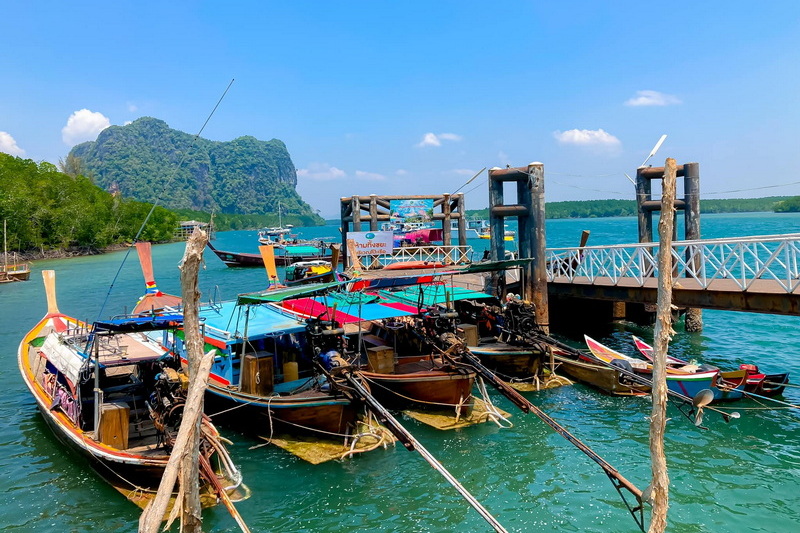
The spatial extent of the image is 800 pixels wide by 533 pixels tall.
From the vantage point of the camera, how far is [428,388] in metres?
14.6

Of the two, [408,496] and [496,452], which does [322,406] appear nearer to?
[408,496]

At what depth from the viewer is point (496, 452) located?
42.5 ft

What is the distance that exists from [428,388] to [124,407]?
716cm

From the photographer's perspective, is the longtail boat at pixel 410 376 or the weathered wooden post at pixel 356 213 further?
the weathered wooden post at pixel 356 213

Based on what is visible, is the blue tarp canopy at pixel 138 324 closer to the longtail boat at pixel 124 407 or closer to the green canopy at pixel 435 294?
the longtail boat at pixel 124 407

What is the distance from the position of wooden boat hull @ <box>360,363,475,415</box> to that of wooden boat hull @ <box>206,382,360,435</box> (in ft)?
6.84

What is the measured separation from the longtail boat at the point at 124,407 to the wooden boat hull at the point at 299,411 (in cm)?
162

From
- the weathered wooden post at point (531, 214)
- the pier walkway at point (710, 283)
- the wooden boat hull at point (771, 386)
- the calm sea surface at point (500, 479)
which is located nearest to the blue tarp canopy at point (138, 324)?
the calm sea surface at point (500, 479)

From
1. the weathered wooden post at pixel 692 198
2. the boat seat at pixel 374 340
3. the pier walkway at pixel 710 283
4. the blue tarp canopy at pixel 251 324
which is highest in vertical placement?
the weathered wooden post at pixel 692 198

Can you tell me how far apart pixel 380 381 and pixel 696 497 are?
7642 mm

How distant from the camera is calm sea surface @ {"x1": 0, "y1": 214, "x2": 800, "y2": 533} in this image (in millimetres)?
10203

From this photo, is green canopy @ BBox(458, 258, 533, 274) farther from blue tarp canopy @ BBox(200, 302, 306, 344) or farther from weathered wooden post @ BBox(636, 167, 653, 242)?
weathered wooden post @ BBox(636, 167, 653, 242)

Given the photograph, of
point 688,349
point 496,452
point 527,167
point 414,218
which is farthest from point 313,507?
point 414,218

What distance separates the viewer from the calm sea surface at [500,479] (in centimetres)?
1020
